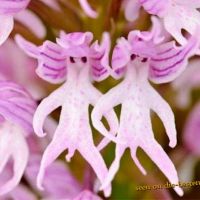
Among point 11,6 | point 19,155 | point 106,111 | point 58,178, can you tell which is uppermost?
point 11,6

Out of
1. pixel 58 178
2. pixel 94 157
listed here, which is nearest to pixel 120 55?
pixel 94 157

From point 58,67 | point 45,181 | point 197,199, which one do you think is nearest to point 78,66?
point 58,67

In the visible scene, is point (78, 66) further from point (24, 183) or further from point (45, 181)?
point (24, 183)

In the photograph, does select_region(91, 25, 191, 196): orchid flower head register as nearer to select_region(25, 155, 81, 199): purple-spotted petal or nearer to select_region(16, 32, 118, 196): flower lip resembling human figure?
select_region(16, 32, 118, 196): flower lip resembling human figure

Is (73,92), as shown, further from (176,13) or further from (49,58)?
(176,13)

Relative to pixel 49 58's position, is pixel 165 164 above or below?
below

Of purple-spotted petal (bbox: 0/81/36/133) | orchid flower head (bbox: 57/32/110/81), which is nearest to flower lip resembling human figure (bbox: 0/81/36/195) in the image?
purple-spotted petal (bbox: 0/81/36/133)
